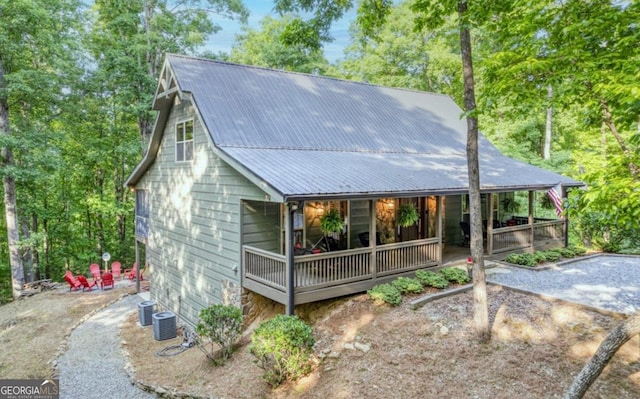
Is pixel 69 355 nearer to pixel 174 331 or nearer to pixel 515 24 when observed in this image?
pixel 174 331

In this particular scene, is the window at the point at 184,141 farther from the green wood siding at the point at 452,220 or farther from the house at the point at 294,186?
the green wood siding at the point at 452,220

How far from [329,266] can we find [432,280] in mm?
2637

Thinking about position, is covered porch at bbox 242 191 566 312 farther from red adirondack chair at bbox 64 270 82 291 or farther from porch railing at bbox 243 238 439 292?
red adirondack chair at bbox 64 270 82 291

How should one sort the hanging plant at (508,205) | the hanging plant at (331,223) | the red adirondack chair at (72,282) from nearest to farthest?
the hanging plant at (331,223) < the hanging plant at (508,205) < the red adirondack chair at (72,282)

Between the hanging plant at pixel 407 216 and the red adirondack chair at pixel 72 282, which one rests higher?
the hanging plant at pixel 407 216

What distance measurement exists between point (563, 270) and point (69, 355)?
47.4 feet

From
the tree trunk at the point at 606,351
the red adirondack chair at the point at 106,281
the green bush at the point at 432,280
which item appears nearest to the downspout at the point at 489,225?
the green bush at the point at 432,280

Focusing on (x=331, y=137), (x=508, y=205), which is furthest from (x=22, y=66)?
(x=508, y=205)

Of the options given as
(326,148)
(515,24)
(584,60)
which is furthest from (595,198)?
(326,148)

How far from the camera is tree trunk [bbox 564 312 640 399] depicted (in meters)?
4.87

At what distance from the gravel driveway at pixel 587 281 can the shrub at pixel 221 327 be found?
6675mm

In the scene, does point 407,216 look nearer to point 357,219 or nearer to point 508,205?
point 357,219

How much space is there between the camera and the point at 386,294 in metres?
9.25

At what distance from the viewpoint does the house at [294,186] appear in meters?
9.59
